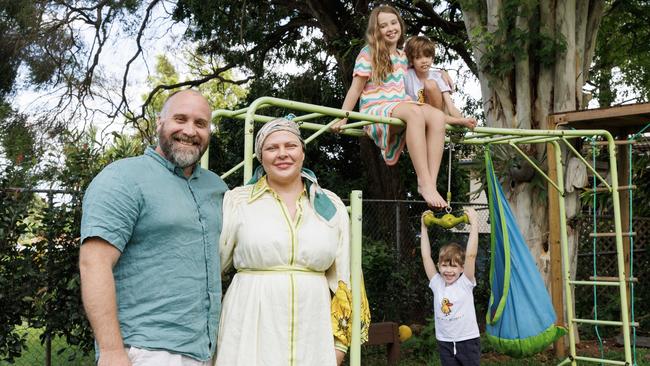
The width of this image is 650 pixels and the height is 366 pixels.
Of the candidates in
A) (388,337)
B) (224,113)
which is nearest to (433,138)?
(224,113)

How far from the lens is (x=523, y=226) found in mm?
7973

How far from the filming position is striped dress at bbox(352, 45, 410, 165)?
4.14 meters

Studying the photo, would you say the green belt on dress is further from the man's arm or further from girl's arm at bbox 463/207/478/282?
girl's arm at bbox 463/207/478/282

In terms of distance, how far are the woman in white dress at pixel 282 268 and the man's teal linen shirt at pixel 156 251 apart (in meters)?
0.13

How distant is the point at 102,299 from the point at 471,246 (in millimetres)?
2777

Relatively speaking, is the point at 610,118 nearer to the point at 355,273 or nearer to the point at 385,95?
the point at 385,95

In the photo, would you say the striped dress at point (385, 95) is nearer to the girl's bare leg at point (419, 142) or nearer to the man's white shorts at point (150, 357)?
the girl's bare leg at point (419, 142)

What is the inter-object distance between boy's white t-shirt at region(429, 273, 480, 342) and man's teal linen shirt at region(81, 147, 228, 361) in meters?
2.44

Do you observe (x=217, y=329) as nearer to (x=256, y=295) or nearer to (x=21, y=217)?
(x=256, y=295)

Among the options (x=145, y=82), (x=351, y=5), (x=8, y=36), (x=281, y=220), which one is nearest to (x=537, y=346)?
(x=281, y=220)

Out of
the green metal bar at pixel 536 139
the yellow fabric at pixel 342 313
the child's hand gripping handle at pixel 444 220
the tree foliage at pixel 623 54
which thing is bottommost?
the yellow fabric at pixel 342 313

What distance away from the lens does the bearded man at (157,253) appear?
215 cm

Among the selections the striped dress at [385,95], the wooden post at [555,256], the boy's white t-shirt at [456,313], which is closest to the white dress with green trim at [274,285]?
the striped dress at [385,95]

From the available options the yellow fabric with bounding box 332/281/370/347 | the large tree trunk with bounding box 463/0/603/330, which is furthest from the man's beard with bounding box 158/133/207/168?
the large tree trunk with bounding box 463/0/603/330
